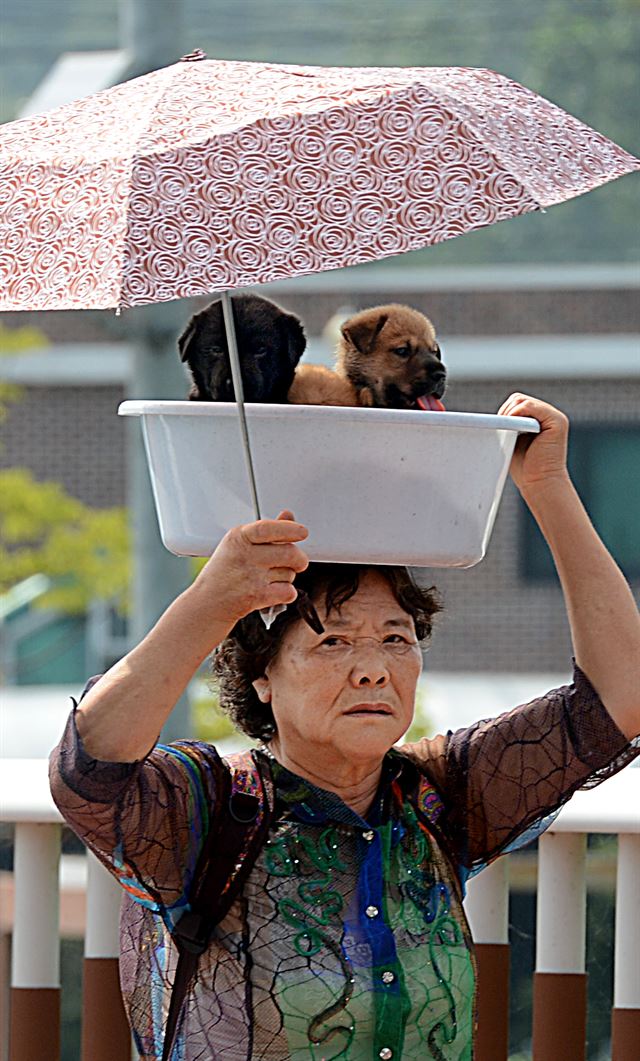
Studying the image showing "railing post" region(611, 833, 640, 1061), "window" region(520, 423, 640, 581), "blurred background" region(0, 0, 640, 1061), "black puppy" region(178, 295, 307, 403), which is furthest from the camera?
"window" region(520, 423, 640, 581)

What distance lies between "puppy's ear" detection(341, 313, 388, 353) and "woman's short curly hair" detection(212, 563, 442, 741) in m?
0.24

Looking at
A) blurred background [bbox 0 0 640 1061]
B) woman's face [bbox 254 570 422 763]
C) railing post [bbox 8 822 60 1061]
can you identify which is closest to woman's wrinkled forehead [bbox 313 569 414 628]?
woman's face [bbox 254 570 422 763]

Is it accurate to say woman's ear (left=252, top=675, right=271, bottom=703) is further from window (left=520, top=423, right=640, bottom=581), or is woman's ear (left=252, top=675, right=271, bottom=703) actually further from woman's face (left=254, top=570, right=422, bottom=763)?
window (left=520, top=423, right=640, bottom=581)

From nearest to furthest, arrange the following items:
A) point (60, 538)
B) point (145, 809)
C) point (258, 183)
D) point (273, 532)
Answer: point (258, 183), point (273, 532), point (145, 809), point (60, 538)

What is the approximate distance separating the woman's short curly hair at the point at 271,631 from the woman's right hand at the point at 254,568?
204 mm

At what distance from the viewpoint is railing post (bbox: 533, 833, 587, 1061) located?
7.19 feet

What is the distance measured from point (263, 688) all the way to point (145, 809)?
0.77 feet

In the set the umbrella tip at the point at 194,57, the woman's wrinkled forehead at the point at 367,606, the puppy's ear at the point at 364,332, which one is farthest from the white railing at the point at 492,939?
the umbrella tip at the point at 194,57

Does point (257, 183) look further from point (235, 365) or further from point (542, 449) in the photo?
point (542, 449)

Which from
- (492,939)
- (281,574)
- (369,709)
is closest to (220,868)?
(369,709)

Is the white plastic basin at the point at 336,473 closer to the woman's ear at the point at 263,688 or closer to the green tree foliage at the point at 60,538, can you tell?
the woman's ear at the point at 263,688

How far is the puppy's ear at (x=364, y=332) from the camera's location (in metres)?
1.73

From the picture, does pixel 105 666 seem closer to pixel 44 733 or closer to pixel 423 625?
pixel 44 733

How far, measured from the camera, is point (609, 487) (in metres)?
13.7
